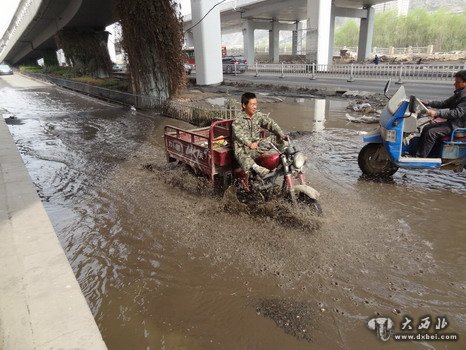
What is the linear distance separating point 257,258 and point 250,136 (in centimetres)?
183

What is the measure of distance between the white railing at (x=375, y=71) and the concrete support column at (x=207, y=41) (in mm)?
6074

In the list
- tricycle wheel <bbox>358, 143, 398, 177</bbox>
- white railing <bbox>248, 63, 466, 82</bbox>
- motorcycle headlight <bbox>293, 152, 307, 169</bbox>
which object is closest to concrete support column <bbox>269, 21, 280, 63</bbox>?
white railing <bbox>248, 63, 466, 82</bbox>

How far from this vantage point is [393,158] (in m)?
5.72

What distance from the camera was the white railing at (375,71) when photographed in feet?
53.8

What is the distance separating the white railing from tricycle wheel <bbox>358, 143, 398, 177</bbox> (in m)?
12.7

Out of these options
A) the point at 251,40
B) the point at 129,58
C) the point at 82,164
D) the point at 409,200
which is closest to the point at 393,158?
the point at 409,200

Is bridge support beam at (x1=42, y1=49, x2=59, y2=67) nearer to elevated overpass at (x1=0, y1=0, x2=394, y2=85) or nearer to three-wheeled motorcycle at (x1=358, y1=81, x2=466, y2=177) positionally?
elevated overpass at (x1=0, y1=0, x2=394, y2=85)

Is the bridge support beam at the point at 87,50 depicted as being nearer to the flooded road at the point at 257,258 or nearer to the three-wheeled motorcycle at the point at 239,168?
the flooded road at the point at 257,258

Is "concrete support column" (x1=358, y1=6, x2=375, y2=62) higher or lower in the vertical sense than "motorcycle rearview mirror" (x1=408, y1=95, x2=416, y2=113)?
higher

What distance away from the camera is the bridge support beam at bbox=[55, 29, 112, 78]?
2883 cm

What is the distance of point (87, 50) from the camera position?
29.5 m

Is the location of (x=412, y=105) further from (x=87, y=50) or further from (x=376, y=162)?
(x=87, y=50)

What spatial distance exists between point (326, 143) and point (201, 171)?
4.35 meters

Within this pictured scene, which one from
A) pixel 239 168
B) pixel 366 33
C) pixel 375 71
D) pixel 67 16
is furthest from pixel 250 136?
pixel 366 33
